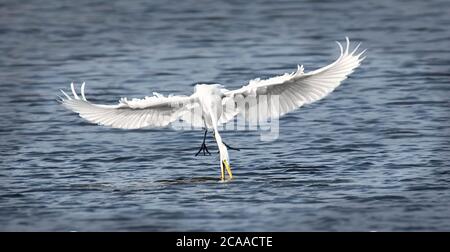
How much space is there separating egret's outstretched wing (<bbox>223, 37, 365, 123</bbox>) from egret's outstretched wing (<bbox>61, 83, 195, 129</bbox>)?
1.89 ft

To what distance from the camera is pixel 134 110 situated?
11.6m

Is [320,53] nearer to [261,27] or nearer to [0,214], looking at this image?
[261,27]

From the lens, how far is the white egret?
37.2 ft

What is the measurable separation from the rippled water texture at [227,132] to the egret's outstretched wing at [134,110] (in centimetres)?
64

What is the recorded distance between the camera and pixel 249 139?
13.6 m

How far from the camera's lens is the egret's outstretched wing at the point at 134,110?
11273 millimetres

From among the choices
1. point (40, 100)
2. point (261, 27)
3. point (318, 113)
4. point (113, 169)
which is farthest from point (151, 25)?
point (113, 169)

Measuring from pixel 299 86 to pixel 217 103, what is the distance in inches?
→ 36.1

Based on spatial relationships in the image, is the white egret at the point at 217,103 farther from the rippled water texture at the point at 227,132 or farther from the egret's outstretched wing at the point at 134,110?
the rippled water texture at the point at 227,132
